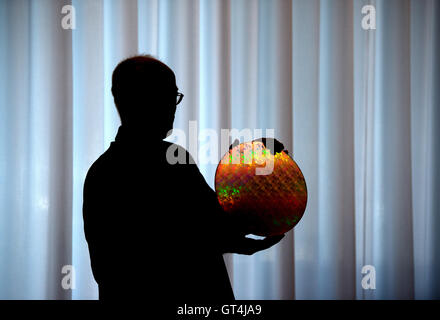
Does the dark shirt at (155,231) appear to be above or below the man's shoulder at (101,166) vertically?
below

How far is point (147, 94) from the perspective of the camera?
552 millimetres

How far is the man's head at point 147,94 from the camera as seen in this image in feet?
1.81

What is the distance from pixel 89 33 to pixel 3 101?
52cm

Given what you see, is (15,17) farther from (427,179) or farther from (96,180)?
(427,179)

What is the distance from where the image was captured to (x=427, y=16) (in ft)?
5.95

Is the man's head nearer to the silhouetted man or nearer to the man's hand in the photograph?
the silhouetted man

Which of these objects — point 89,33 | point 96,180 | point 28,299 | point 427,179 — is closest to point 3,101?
point 89,33

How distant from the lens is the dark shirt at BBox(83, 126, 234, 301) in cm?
53

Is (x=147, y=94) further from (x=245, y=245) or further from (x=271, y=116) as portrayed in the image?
(x=271, y=116)

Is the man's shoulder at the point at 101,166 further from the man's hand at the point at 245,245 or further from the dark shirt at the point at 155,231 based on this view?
the man's hand at the point at 245,245

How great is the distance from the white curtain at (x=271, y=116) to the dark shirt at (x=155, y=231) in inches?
44.5

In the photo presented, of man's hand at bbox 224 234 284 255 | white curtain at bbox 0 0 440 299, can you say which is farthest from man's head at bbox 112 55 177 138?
white curtain at bbox 0 0 440 299

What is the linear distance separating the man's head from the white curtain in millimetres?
1118

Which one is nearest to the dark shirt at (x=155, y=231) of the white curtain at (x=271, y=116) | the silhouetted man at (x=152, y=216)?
the silhouetted man at (x=152, y=216)
